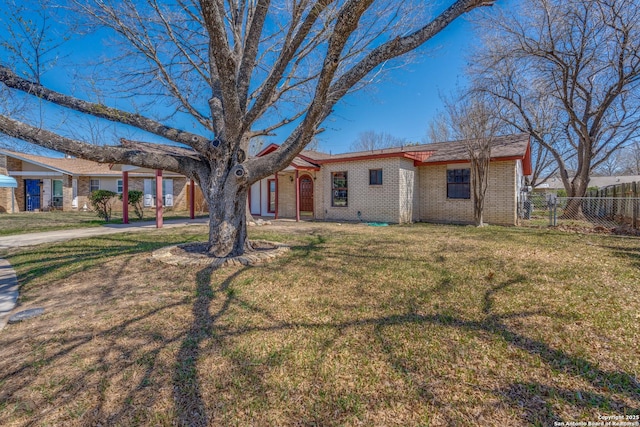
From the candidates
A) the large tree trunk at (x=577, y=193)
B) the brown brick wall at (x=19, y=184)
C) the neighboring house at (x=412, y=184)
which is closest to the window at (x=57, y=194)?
the brown brick wall at (x=19, y=184)

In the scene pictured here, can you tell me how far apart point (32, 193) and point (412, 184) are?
2350cm

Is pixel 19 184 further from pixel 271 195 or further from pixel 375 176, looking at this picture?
pixel 375 176

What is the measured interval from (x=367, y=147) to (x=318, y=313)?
34.2 m

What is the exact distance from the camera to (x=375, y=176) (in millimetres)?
12633

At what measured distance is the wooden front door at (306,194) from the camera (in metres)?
15.1

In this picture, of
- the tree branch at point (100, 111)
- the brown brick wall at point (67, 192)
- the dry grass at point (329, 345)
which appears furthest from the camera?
the brown brick wall at point (67, 192)

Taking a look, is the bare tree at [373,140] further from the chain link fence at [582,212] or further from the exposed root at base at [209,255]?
the exposed root at base at [209,255]

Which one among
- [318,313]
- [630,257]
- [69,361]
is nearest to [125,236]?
[69,361]

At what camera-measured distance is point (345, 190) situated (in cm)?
1345

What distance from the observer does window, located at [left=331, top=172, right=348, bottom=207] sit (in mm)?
13477

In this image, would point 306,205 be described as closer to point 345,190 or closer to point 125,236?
point 345,190

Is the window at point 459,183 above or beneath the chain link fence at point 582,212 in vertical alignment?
above

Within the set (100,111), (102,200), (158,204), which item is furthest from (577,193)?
(102,200)

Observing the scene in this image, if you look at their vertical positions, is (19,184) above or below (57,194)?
above
